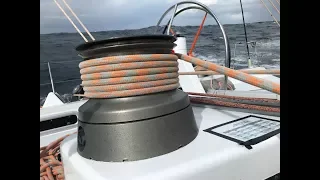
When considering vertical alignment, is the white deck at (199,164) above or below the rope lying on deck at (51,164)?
above

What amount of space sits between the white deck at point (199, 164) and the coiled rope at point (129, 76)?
17cm

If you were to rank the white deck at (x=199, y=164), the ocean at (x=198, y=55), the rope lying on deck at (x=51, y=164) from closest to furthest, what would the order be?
1. the white deck at (x=199, y=164)
2. the rope lying on deck at (x=51, y=164)
3. the ocean at (x=198, y=55)

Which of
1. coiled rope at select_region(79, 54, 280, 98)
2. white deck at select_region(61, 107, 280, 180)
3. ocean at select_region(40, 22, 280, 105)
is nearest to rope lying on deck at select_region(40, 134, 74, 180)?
white deck at select_region(61, 107, 280, 180)

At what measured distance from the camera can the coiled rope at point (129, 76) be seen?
72cm

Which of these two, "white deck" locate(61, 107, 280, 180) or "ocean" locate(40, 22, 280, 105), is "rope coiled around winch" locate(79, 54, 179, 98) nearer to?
"white deck" locate(61, 107, 280, 180)

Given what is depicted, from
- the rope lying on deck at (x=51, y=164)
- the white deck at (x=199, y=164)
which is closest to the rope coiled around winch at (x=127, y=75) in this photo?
the white deck at (x=199, y=164)

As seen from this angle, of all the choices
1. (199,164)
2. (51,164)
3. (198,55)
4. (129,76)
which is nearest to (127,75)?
(129,76)

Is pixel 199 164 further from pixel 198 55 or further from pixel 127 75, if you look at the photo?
pixel 198 55

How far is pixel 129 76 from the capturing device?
0.72 m

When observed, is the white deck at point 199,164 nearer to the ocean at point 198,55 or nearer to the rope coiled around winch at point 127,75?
the rope coiled around winch at point 127,75
